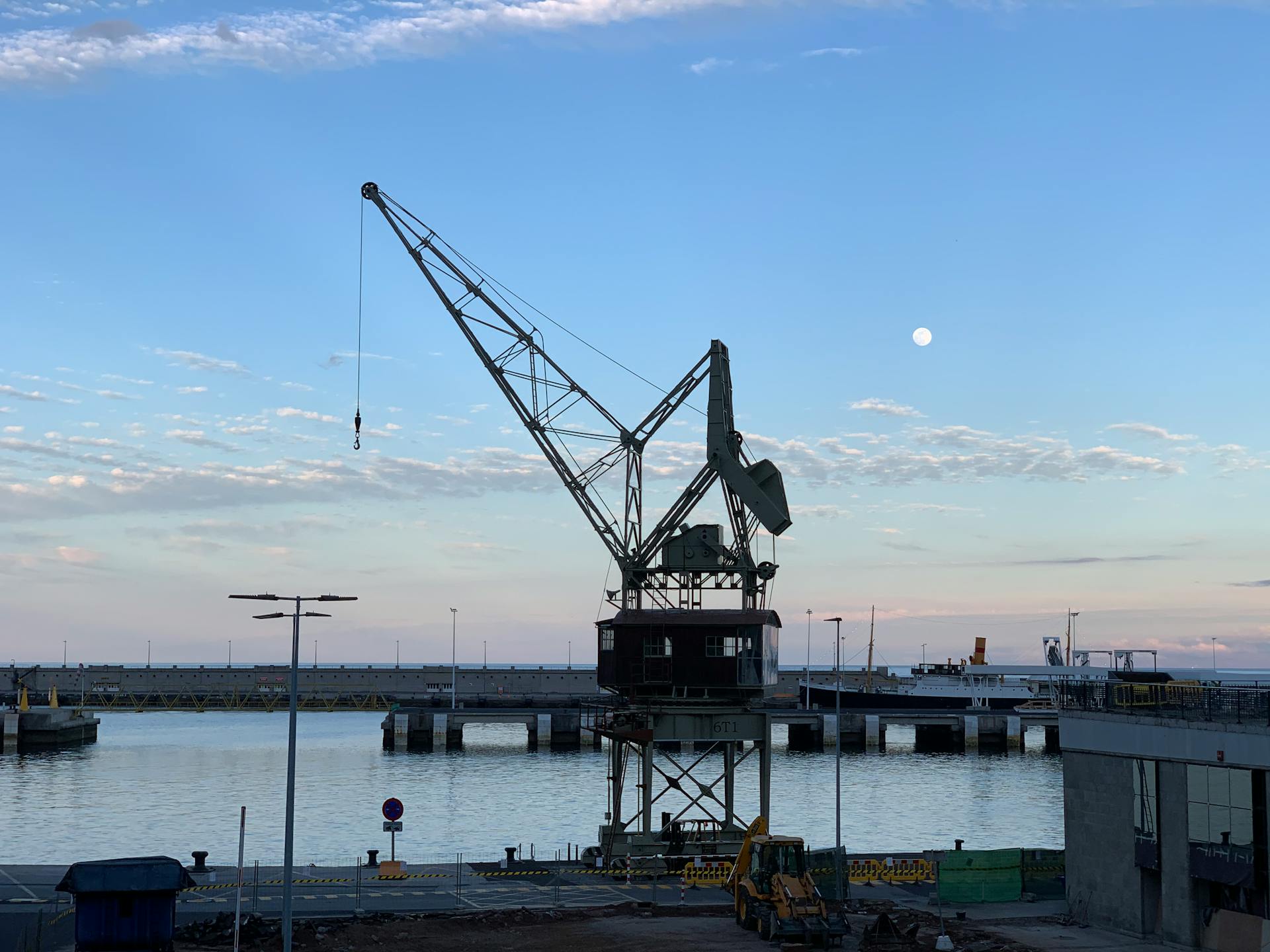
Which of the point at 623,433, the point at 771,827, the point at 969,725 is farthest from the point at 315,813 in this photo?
the point at 969,725

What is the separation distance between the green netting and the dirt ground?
3.95 m

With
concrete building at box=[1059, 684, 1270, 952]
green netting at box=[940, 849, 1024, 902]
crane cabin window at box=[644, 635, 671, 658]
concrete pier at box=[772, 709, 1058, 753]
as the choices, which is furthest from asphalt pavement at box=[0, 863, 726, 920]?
concrete pier at box=[772, 709, 1058, 753]

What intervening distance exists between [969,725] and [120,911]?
487 ft

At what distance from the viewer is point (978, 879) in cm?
5150

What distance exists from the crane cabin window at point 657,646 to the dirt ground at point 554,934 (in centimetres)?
1582

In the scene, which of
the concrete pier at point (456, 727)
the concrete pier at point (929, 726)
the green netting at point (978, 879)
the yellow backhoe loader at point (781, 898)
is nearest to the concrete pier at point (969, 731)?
the concrete pier at point (929, 726)

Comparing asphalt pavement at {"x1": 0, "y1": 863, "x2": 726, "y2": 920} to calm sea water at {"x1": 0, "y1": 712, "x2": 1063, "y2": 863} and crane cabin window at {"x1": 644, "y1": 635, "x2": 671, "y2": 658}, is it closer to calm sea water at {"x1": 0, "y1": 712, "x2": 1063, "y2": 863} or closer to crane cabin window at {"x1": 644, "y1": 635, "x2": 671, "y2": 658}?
crane cabin window at {"x1": 644, "y1": 635, "x2": 671, "y2": 658}

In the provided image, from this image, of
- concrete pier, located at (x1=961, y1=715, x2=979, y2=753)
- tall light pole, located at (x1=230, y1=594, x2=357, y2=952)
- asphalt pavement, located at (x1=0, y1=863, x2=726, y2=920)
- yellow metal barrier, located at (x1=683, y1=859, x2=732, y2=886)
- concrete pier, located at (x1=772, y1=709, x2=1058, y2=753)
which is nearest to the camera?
tall light pole, located at (x1=230, y1=594, x2=357, y2=952)

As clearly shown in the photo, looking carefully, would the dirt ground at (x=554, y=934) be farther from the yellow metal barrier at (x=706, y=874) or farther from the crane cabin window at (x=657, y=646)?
the crane cabin window at (x=657, y=646)

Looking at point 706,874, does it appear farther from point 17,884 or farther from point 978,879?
point 17,884

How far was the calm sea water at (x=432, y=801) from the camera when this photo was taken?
87062 mm

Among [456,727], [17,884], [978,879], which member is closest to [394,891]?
[17,884]

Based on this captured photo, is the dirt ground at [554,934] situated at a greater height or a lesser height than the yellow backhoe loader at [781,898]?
lesser

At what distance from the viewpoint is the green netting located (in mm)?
51188
